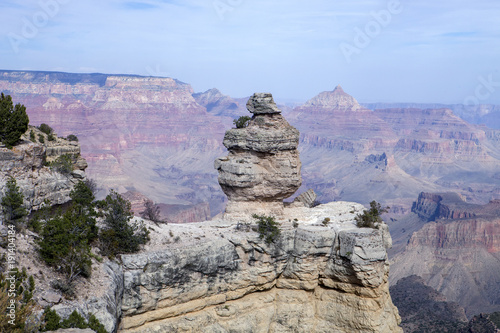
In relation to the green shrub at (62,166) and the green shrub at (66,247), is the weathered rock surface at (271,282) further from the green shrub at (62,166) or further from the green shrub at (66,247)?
the green shrub at (62,166)

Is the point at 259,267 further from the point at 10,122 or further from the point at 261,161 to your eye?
the point at 10,122

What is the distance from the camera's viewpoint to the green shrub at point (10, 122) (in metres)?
25.1

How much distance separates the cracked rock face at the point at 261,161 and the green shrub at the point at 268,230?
11.0 feet

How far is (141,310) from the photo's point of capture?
24.6 m

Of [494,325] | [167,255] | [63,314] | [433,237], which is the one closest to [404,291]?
[494,325]

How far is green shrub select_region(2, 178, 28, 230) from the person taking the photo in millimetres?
21453

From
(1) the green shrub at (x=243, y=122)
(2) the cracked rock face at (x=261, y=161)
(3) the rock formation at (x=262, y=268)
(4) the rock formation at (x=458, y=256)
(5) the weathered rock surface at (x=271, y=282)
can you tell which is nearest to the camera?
(3) the rock formation at (x=262, y=268)

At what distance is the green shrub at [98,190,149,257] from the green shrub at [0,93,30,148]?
6243mm

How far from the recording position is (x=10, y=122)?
25.5 metres

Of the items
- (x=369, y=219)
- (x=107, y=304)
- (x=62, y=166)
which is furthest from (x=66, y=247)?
(x=369, y=219)

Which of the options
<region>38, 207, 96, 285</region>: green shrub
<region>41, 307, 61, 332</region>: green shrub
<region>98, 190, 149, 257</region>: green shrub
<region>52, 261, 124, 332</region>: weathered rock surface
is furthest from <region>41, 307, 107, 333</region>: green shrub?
<region>98, 190, 149, 257</region>: green shrub

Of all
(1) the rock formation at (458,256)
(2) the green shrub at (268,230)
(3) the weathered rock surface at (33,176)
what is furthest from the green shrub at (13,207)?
(1) the rock formation at (458,256)

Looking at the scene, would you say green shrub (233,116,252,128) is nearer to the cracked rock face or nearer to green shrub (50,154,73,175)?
the cracked rock face

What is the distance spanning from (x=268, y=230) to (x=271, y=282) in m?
3.39
